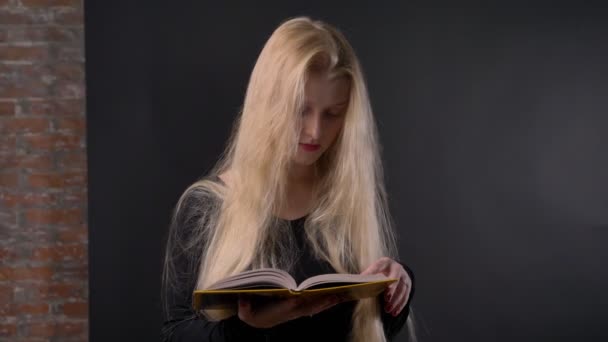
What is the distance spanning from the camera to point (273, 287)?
1155 mm

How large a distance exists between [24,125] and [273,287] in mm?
1692

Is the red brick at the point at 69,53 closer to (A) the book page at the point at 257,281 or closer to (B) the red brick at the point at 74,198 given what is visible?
(B) the red brick at the point at 74,198

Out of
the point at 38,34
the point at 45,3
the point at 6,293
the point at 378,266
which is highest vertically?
the point at 45,3

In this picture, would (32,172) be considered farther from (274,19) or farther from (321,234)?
(321,234)

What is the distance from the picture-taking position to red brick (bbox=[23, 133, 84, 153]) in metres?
2.46

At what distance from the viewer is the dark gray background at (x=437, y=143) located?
220cm

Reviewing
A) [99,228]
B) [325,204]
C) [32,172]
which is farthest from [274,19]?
[32,172]

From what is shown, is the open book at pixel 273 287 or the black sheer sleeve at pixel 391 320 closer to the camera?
the open book at pixel 273 287

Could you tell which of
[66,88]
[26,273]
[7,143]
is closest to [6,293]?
[26,273]

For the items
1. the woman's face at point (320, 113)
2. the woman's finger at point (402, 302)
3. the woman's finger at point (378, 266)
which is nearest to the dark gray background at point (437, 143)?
the woman's face at point (320, 113)

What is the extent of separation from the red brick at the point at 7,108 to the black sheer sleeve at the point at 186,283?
1.16 meters

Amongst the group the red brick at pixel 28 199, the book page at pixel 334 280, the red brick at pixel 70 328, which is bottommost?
the red brick at pixel 70 328

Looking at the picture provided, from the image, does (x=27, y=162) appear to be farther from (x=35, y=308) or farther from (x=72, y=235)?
(x=35, y=308)

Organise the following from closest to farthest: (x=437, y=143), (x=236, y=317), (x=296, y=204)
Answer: (x=236, y=317)
(x=296, y=204)
(x=437, y=143)
